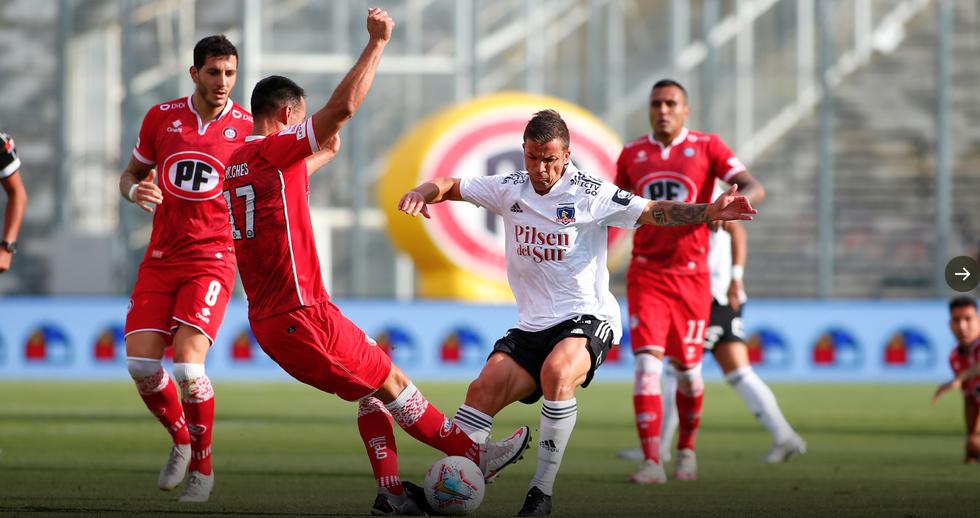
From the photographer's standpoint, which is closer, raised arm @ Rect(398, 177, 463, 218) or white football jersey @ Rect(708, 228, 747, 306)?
raised arm @ Rect(398, 177, 463, 218)

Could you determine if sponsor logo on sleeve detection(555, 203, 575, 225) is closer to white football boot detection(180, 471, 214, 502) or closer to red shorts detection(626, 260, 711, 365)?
red shorts detection(626, 260, 711, 365)

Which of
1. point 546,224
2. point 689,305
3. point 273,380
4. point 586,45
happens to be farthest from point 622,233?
point 546,224

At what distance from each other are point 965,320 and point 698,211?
425 cm

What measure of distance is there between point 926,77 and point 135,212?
14.5 m

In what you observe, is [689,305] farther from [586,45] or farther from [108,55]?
[108,55]

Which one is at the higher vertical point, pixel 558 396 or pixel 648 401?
pixel 558 396

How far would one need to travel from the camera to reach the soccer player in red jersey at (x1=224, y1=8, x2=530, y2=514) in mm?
7207

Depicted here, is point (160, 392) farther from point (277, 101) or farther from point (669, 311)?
point (669, 311)

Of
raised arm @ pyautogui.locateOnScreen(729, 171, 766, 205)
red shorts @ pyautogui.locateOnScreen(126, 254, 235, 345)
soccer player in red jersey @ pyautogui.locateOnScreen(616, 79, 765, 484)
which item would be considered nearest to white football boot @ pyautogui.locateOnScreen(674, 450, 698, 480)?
soccer player in red jersey @ pyautogui.locateOnScreen(616, 79, 765, 484)

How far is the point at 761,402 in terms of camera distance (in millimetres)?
10922

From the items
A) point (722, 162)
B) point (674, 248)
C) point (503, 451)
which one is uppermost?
point (722, 162)

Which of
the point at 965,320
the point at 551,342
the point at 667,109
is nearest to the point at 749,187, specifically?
the point at 667,109

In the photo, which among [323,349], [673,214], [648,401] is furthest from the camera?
[648,401]

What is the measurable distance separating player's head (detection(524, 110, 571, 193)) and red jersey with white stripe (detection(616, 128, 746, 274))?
2213mm
